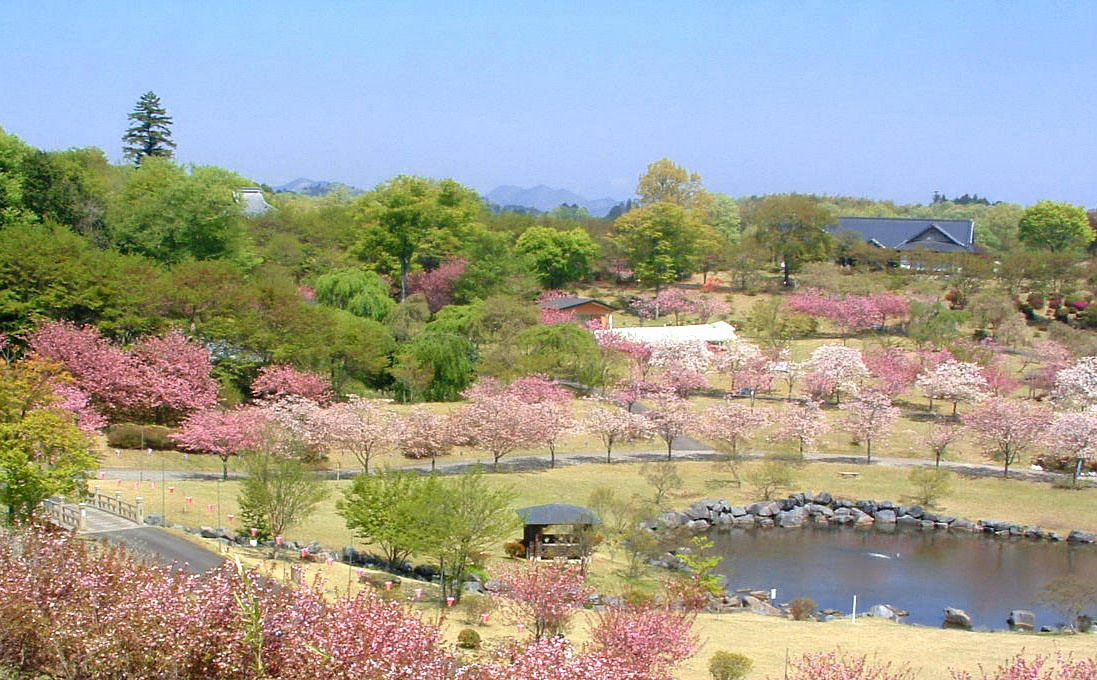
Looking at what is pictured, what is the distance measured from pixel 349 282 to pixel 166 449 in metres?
21.0

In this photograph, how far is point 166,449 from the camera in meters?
31.9

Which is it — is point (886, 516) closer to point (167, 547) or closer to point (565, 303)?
point (167, 547)

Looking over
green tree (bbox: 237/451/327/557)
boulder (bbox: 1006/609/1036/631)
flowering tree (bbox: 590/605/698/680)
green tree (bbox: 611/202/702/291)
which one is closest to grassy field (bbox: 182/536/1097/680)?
green tree (bbox: 237/451/327/557)

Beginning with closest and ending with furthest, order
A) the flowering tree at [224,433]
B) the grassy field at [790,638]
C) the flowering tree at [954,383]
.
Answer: the grassy field at [790,638], the flowering tree at [224,433], the flowering tree at [954,383]

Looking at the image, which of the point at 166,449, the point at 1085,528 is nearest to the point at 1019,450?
the point at 1085,528

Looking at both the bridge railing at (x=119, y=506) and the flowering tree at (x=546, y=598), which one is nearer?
the flowering tree at (x=546, y=598)

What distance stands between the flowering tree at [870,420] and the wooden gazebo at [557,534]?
14.6 meters

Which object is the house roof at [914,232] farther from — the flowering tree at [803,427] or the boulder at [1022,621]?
the boulder at [1022,621]

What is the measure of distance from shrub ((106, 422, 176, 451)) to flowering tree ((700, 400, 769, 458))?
17.8 m

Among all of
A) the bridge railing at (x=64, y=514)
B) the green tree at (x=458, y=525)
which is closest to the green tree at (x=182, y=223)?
the bridge railing at (x=64, y=514)

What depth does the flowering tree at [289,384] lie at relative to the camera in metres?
36.1

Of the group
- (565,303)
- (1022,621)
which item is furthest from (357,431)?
(565,303)

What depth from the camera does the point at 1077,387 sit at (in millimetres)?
39062

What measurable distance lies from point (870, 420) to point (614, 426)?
9.16 m
